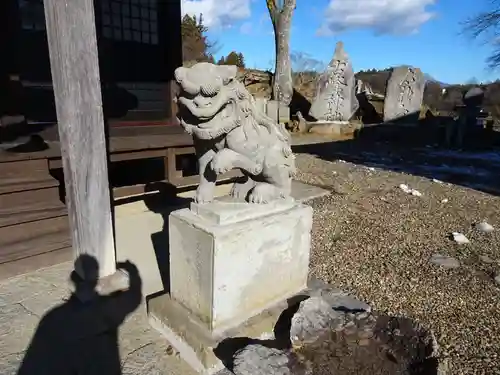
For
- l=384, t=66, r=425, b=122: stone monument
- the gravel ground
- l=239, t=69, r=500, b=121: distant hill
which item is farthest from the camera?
l=239, t=69, r=500, b=121: distant hill

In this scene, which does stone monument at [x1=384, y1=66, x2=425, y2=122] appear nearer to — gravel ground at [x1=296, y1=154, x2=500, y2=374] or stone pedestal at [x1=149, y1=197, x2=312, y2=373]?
gravel ground at [x1=296, y1=154, x2=500, y2=374]

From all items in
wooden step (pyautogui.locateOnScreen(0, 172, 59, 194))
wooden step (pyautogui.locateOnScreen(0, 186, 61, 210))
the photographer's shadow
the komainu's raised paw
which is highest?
the komainu's raised paw

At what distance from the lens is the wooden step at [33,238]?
8.77ft

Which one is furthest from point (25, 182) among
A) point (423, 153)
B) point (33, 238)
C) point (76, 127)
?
point (423, 153)

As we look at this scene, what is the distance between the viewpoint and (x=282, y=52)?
12539mm

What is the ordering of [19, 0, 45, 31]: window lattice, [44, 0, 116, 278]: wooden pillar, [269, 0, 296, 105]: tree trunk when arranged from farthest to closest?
1. [269, 0, 296, 105]: tree trunk
2. [19, 0, 45, 31]: window lattice
3. [44, 0, 116, 278]: wooden pillar

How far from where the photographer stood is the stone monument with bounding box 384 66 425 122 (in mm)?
11773

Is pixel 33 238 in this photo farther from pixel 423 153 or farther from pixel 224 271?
pixel 423 153

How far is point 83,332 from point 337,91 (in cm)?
1167

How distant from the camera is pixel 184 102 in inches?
63.1

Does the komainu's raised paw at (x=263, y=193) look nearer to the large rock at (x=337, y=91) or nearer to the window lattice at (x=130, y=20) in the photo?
the window lattice at (x=130, y=20)

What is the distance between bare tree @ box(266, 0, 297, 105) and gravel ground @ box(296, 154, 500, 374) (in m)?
7.83

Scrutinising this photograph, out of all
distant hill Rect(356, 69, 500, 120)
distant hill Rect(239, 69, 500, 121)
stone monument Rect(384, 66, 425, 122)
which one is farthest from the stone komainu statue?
distant hill Rect(356, 69, 500, 120)

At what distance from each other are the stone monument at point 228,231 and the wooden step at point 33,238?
131 centimetres
